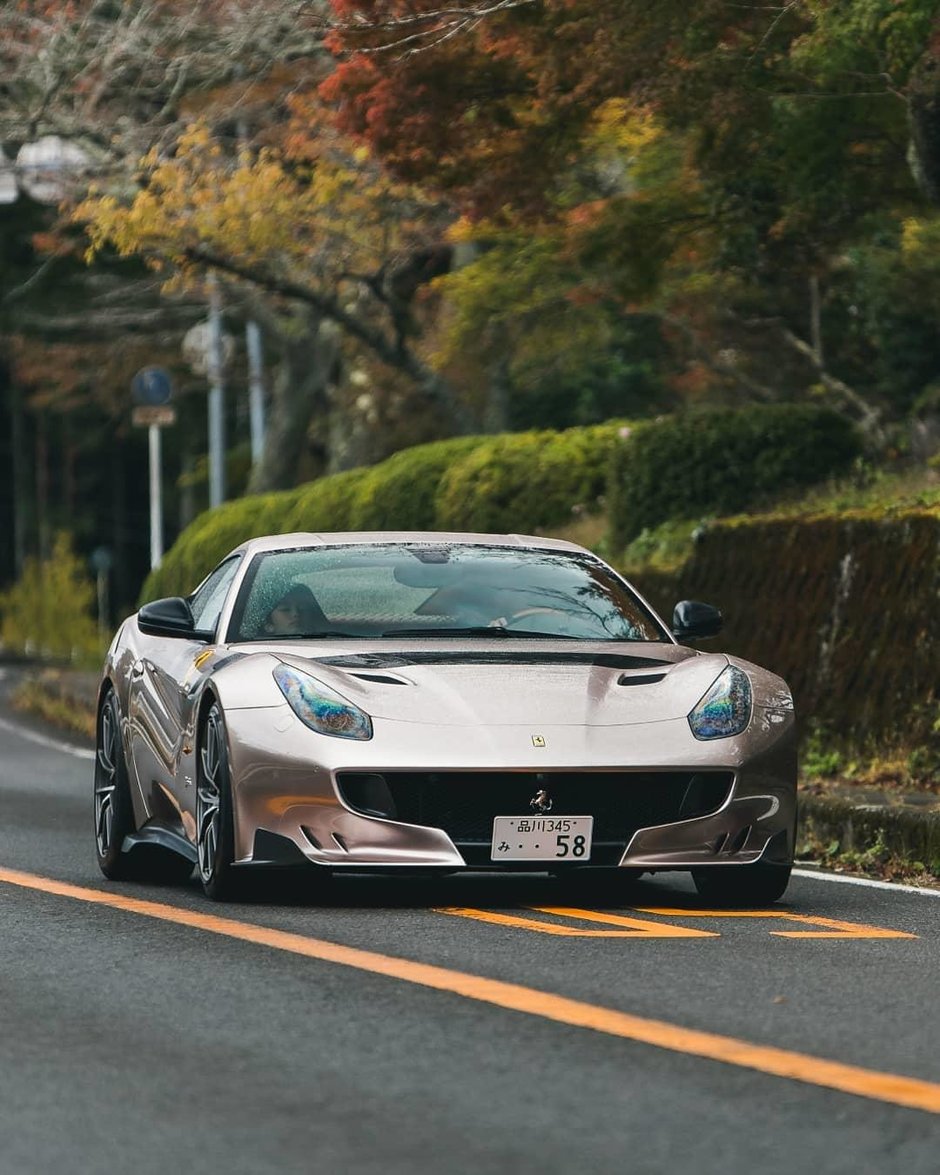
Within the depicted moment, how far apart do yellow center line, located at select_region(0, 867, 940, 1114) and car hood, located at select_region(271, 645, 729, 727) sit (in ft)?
3.19

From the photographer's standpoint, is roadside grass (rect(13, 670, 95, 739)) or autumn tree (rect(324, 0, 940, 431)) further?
roadside grass (rect(13, 670, 95, 739))

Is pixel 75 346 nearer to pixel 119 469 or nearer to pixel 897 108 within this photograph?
pixel 119 469

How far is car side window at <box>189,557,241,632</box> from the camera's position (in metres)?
10.7

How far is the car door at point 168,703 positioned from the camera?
33.3 ft

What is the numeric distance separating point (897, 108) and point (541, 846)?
8.75 m

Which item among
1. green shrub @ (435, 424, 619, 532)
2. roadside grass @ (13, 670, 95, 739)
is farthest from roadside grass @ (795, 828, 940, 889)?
roadside grass @ (13, 670, 95, 739)

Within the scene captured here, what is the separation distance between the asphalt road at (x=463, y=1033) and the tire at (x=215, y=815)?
0.17 meters

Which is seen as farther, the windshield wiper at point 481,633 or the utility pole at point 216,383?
the utility pole at point 216,383

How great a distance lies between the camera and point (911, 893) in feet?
35.0

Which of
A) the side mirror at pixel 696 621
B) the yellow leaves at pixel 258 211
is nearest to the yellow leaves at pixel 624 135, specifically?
the yellow leaves at pixel 258 211

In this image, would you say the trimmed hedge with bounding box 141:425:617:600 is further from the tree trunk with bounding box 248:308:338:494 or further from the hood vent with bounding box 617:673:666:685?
the hood vent with bounding box 617:673:666:685

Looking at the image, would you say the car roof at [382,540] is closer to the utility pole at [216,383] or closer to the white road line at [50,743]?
the white road line at [50,743]

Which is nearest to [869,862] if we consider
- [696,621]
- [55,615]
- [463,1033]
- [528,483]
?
[696,621]

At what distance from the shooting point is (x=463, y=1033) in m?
6.57
